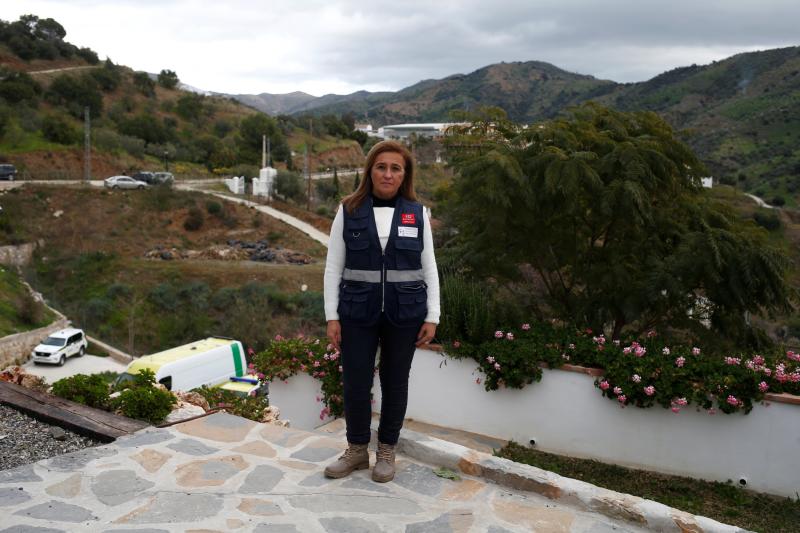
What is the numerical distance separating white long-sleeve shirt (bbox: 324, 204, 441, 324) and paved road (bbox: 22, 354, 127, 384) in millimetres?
18476

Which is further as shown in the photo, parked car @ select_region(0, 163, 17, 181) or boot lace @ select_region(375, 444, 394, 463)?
parked car @ select_region(0, 163, 17, 181)

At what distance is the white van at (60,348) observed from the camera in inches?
770

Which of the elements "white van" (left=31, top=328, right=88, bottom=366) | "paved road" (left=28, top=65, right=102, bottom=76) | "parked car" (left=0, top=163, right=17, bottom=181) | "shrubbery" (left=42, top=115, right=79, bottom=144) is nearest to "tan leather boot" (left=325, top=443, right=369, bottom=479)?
"white van" (left=31, top=328, right=88, bottom=366)

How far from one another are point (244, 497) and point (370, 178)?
5.50 ft

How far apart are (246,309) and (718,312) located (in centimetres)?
2000

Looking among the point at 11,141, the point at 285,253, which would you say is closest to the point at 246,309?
the point at 285,253

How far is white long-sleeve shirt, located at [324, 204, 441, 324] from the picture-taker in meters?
3.09

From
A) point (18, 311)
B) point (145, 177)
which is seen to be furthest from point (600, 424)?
point (145, 177)

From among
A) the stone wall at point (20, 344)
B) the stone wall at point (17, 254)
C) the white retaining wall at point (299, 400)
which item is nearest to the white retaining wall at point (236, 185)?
the stone wall at point (17, 254)

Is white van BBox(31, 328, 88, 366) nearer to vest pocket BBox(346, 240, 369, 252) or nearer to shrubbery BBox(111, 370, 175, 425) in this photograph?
shrubbery BBox(111, 370, 175, 425)

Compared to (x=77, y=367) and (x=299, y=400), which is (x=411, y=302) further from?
(x=77, y=367)

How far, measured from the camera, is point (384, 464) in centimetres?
326

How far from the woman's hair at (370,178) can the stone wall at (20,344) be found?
19657mm

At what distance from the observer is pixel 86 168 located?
40000mm
